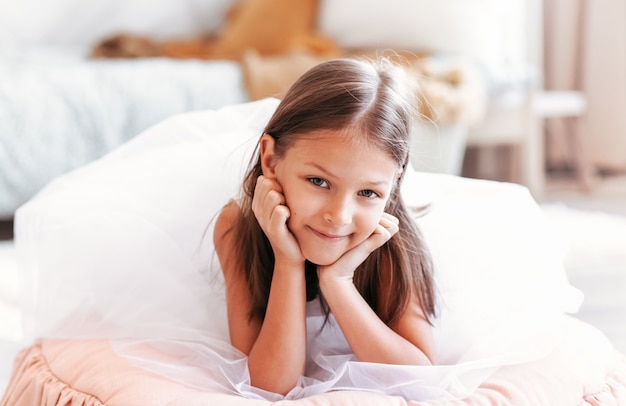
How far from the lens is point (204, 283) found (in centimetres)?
129

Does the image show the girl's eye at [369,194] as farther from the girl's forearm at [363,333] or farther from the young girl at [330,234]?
the girl's forearm at [363,333]

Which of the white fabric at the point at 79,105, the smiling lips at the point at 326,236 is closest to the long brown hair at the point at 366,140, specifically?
the smiling lips at the point at 326,236

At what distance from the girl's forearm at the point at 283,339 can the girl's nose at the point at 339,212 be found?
12 centimetres

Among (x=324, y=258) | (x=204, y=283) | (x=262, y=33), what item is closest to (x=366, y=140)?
(x=324, y=258)

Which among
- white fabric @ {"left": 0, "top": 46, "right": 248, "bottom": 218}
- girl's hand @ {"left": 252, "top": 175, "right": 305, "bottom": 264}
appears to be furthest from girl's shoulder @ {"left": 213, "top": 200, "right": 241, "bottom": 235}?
white fabric @ {"left": 0, "top": 46, "right": 248, "bottom": 218}

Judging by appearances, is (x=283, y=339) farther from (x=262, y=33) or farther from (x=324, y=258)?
(x=262, y=33)

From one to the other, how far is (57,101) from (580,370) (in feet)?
6.09

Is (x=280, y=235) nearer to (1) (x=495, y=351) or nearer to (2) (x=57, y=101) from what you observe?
(1) (x=495, y=351)

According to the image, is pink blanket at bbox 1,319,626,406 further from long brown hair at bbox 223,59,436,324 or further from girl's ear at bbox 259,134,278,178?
girl's ear at bbox 259,134,278,178

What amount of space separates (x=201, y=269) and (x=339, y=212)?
41 centimetres

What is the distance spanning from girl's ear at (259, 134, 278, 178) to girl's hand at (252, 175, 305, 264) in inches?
0.4

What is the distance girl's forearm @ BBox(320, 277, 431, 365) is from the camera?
3.46ft

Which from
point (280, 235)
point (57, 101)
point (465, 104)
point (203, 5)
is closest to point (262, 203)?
point (280, 235)

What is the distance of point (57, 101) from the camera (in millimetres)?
2447
